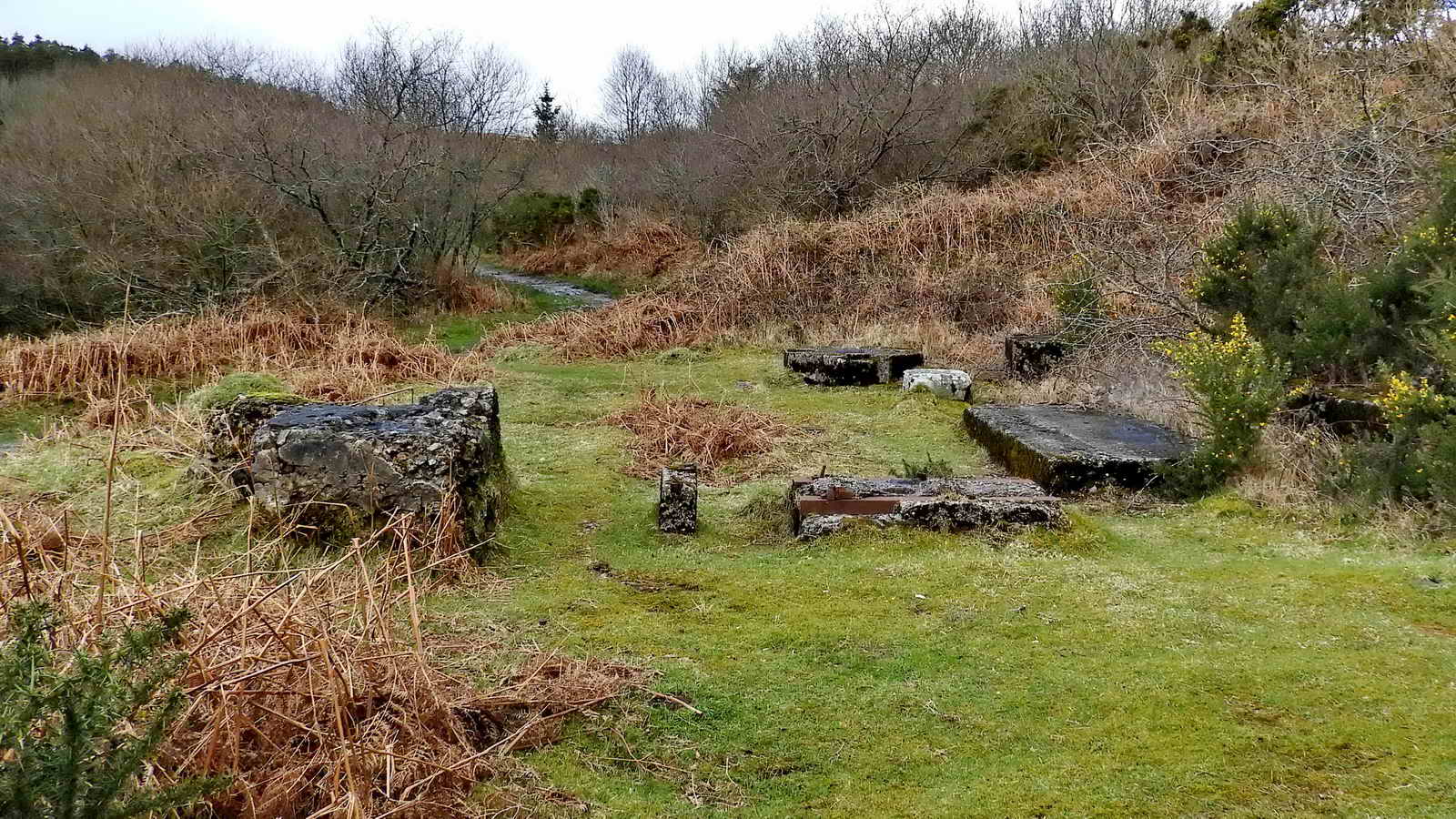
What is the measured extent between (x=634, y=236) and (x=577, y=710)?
76.7ft

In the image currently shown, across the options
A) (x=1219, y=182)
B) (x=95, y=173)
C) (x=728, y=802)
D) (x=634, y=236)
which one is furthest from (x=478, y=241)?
(x=728, y=802)

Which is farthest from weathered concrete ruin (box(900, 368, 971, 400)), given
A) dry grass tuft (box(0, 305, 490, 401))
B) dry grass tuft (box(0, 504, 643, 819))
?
dry grass tuft (box(0, 504, 643, 819))

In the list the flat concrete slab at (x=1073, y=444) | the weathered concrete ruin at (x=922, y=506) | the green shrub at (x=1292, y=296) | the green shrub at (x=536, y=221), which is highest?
the green shrub at (x=536, y=221)

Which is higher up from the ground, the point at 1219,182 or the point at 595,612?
the point at 1219,182

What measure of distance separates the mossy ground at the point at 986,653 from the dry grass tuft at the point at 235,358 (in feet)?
12.8

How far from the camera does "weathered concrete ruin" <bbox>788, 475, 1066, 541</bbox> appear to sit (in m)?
5.22

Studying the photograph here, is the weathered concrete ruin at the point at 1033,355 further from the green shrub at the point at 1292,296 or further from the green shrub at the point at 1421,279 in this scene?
the green shrub at the point at 1421,279

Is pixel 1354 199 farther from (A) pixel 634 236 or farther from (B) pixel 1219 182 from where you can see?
(A) pixel 634 236

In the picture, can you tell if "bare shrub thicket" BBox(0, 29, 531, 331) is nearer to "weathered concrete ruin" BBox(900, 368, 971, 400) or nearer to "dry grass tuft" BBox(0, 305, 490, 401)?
"dry grass tuft" BBox(0, 305, 490, 401)

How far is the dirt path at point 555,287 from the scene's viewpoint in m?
21.6

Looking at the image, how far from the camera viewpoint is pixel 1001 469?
7453mm

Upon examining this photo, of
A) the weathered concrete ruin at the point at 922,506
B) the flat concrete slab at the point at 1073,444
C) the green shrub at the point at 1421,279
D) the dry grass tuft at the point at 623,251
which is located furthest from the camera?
the dry grass tuft at the point at 623,251

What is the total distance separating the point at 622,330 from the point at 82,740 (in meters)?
12.9

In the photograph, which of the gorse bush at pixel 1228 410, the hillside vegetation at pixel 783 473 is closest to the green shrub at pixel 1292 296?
the hillside vegetation at pixel 783 473
